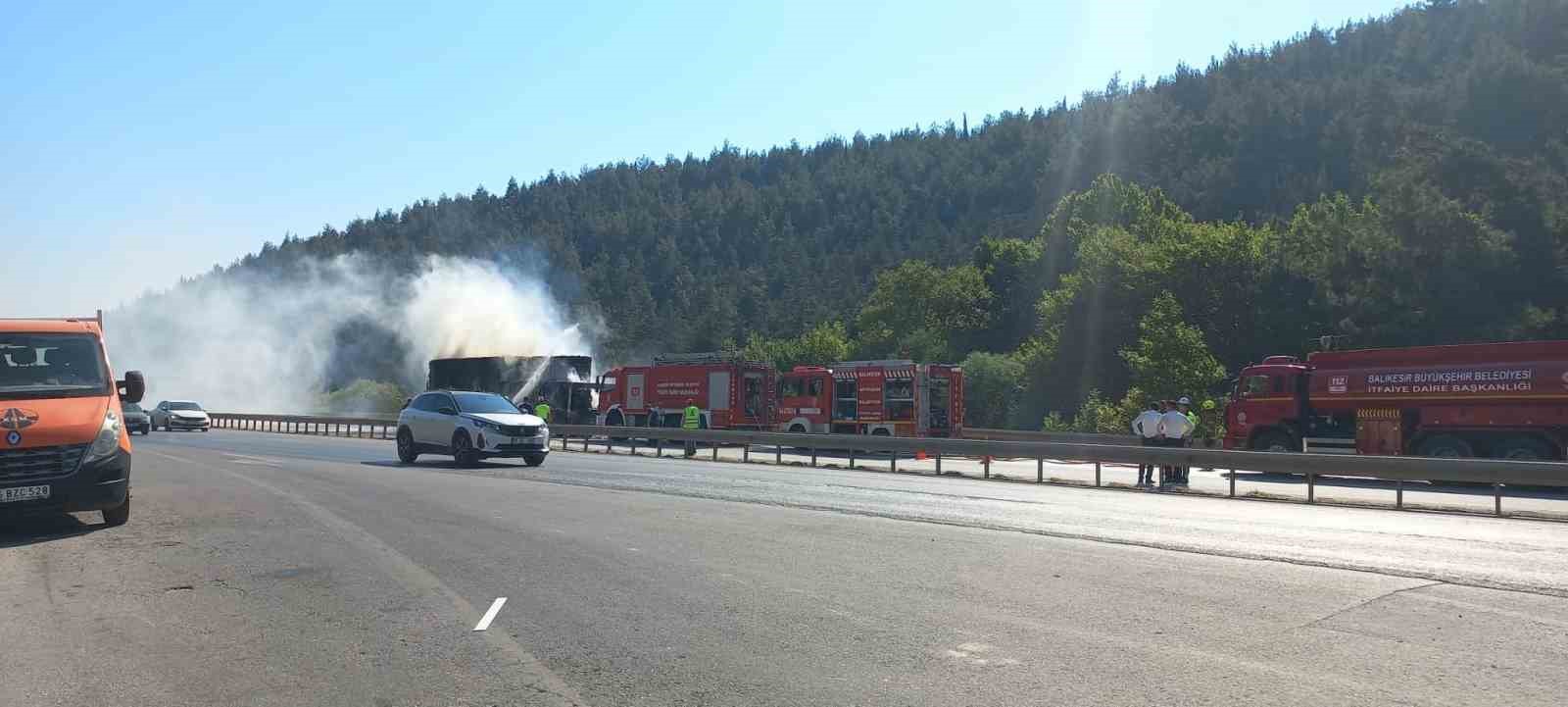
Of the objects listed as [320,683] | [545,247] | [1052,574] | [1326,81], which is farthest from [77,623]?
[545,247]

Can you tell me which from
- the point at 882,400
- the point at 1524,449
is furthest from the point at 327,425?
the point at 1524,449

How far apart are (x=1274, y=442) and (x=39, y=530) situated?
84.4ft

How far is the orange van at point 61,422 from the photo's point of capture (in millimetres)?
10883

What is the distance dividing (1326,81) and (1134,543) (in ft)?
405

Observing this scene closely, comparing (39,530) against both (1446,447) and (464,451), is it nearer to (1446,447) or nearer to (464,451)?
(464,451)

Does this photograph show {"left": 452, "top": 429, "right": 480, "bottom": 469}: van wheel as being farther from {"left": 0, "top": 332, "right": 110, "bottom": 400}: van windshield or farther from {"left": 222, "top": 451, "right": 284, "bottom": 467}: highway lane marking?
{"left": 0, "top": 332, "right": 110, "bottom": 400}: van windshield

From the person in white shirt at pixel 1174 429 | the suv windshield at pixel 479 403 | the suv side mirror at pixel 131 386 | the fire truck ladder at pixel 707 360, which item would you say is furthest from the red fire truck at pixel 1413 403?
the suv side mirror at pixel 131 386

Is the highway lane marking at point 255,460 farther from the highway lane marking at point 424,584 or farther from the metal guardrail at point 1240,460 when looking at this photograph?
the metal guardrail at point 1240,460

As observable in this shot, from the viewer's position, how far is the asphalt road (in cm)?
615

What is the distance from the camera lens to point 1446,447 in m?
25.4

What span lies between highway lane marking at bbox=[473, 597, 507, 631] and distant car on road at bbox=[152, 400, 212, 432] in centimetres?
4688

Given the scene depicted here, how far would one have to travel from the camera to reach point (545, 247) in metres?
156

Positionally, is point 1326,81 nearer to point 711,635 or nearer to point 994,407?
point 994,407

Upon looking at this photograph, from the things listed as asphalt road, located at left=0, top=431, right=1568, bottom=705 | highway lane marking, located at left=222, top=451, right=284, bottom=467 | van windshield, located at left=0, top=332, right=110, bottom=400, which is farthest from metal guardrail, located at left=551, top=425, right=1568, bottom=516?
van windshield, located at left=0, top=332, right=110, bottom=400
